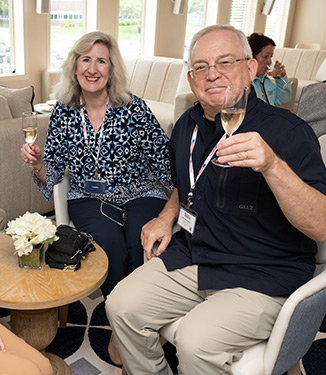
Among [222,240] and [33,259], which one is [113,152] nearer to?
[33,259]

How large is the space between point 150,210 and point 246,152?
3.62 ft

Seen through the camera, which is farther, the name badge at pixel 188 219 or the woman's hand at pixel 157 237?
the woman's hand at pixel 157 237

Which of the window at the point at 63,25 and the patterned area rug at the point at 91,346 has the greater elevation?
the window at the point at 63,25

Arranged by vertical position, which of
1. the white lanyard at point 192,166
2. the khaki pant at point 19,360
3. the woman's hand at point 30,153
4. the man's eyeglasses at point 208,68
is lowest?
the khaki pant at point 19,360

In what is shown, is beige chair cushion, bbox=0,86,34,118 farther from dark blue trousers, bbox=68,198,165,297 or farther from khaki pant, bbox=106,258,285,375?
khaki pant, bbox=106,258,285,375

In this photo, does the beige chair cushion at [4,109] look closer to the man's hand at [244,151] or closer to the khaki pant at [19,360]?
the khaki pant at [19,360]

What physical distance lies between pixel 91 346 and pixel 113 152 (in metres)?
0.97

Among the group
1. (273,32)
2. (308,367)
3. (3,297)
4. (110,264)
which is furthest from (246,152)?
(273,32)

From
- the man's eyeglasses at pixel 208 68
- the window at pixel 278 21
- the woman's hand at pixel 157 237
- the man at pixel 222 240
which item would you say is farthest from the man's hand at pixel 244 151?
the window at pixel 278 21

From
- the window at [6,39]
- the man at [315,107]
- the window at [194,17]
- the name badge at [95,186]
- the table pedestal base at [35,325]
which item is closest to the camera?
the table pedestal base at [35,325]

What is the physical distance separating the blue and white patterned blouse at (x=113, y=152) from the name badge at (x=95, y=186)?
0.03 m

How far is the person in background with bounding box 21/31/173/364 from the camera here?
234 centimetres

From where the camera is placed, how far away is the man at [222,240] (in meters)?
1.48

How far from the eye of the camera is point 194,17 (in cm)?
874
